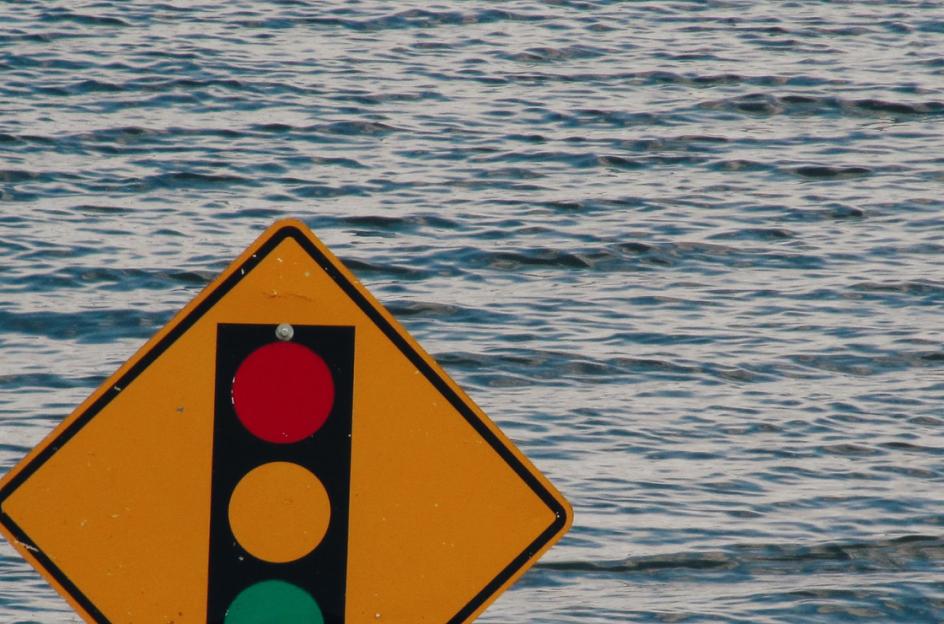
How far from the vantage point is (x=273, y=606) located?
2.77m

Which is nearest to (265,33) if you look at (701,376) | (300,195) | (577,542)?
(300,195)

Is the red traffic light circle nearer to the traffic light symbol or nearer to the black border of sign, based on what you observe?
the traffic light symbol

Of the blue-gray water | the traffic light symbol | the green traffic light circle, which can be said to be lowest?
the blue-gray water

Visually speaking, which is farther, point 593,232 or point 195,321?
point 593,232

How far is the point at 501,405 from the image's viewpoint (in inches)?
388

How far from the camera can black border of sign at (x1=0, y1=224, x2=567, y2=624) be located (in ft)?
9.01

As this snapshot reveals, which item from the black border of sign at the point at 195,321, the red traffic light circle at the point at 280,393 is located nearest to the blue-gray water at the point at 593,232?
the black border of sign at the point at 195,321

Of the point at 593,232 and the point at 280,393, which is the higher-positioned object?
the point at 280,393

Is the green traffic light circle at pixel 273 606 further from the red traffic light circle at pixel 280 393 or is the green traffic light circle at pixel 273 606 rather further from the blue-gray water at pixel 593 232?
the blue-gray water at pixel 593 232

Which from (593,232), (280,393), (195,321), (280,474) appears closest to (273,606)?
(280,474)

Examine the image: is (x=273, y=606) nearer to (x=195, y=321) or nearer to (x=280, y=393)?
(x=280, y=393)

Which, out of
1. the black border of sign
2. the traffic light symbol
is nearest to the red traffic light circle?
the traffic light symbol

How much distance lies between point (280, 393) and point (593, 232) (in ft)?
35.5

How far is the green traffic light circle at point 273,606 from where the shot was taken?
109 inches
